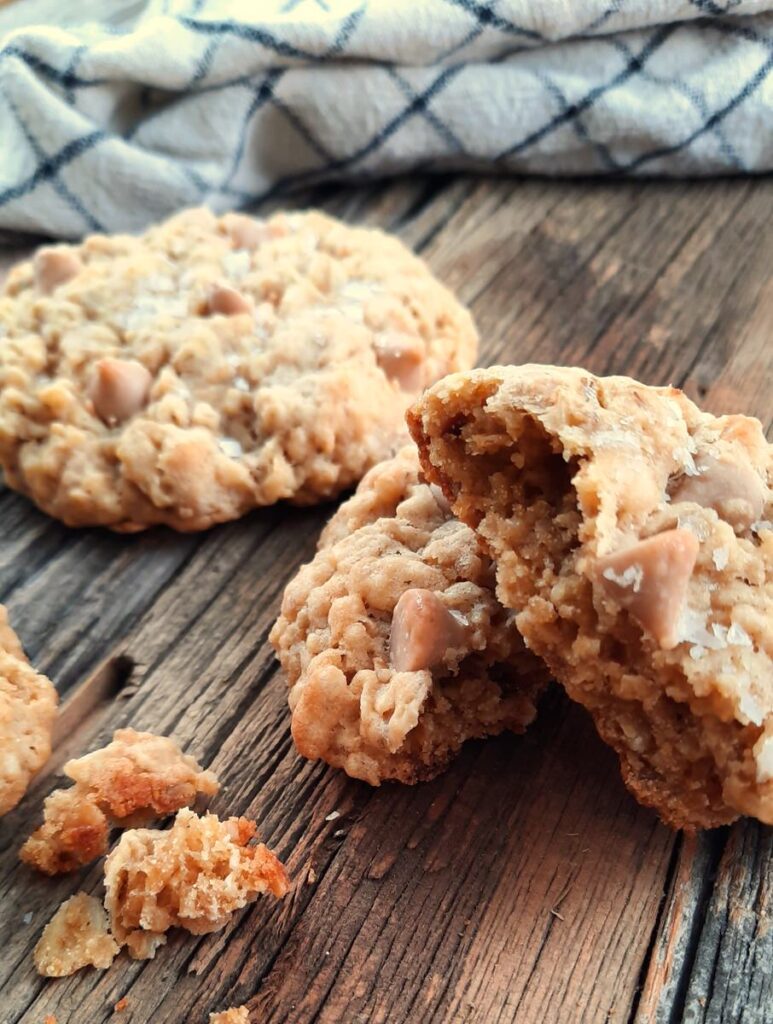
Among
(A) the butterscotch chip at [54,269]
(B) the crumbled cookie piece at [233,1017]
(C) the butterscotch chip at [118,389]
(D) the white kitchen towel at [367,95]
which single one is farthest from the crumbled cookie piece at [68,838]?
(D) the white kitchen towel at [367,95]

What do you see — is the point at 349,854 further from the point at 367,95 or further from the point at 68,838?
the point at 367,95

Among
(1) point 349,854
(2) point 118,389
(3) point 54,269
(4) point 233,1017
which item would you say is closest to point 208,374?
(2) point 118,389

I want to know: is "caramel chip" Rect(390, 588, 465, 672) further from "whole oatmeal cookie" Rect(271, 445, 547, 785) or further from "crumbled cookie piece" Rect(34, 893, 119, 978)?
"crumbled cookie piece" Rect(34, 893, 119, 978)

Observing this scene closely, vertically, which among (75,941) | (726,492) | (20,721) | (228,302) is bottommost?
(75,941)

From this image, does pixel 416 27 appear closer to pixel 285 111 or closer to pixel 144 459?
pixel 285 111

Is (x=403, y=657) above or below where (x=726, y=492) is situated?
below

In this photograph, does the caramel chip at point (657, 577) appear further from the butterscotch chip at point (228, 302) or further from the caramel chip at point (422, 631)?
the butterscotch chip at point (228, 302)
